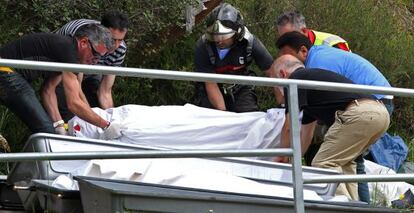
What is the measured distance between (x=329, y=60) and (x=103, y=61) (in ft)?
6.74

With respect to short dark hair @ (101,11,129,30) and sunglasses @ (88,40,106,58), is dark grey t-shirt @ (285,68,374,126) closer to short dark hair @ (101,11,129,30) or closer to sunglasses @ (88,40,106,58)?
sunglasses @ (88,40,106,58)

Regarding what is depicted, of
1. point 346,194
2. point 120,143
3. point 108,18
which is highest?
point 108,18

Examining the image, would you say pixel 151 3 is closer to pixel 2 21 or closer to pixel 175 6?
pixel 175 6

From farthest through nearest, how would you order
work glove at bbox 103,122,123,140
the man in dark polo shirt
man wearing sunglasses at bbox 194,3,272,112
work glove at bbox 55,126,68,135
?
1. man wearing sunglasses at bbox 194,3,272,112
2. work glove at bbox 55,126,68,135
3. work glove at bbox 103,122,123,140
4. the man in dark polo shirt

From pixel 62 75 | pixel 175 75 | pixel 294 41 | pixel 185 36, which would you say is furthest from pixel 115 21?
pixel 175 75

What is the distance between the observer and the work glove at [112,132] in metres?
7.48

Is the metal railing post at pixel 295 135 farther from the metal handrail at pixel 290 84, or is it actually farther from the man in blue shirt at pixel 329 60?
the man in blue shirt at pixel 329 60

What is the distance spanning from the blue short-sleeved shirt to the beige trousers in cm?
55

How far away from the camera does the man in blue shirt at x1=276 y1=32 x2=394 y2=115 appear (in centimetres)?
761

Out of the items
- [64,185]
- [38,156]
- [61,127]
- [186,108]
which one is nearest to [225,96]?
[186,108]

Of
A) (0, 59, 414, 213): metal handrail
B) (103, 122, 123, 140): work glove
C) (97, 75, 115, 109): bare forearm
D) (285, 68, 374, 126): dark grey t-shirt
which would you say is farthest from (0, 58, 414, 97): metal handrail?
(97, 75, 115, 109): bare forearm

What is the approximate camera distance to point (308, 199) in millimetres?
5766

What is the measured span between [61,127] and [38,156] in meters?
3.42

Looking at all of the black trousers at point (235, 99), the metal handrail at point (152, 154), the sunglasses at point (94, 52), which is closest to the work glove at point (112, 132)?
the sunglasses at point (94, 52)
